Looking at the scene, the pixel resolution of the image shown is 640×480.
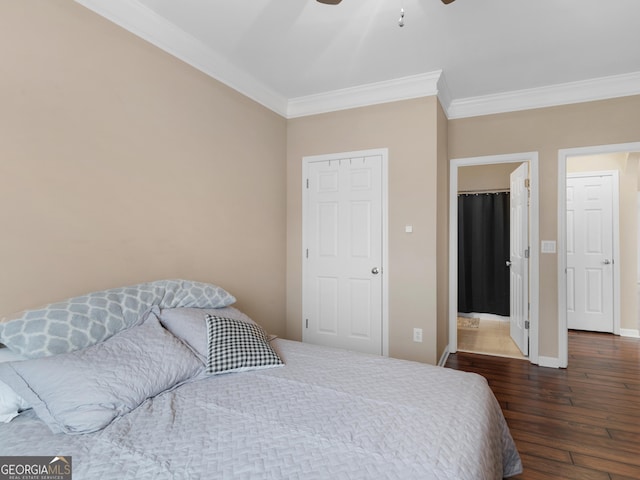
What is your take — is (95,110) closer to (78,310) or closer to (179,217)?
(179,217)

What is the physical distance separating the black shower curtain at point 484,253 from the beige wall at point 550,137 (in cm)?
197

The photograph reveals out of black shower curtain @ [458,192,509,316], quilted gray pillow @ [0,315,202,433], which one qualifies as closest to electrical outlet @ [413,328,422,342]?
quilted gray pillow @ [0,315,202,433]

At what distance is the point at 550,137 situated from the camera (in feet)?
11.2

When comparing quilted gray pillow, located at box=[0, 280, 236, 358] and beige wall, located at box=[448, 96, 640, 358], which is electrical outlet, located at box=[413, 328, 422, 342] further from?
quilted gray pillow, located at box=[0, 280, 236, 358]

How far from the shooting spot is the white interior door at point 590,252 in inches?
179

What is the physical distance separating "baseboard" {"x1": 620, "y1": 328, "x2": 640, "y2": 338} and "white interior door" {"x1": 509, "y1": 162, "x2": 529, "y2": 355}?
1557 millimetres

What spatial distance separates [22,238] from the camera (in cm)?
169

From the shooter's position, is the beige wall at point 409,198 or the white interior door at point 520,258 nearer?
the beige wall at point 409,198

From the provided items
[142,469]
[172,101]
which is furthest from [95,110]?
[142,469]

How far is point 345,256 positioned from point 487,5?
2.24m

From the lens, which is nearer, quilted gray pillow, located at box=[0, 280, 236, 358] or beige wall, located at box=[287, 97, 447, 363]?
quilted gray pillow, located at box=[0, 280, 236, 358]

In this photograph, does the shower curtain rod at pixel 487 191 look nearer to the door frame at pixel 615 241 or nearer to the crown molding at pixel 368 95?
the door frame at pixel 615 241

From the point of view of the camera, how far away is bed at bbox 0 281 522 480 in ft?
3.55

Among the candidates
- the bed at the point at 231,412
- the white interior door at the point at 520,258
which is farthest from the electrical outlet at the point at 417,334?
the bed at the point at 231,412
